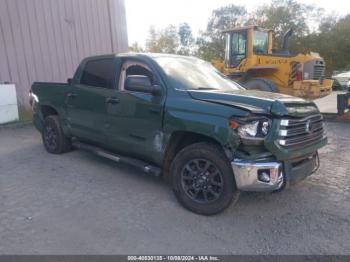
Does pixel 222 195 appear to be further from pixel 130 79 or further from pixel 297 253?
pixel 130 79

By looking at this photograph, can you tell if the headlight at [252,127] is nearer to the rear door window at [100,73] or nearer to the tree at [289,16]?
the rear door window at [100,73]

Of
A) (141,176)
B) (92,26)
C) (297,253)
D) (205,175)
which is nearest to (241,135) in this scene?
(205,175)

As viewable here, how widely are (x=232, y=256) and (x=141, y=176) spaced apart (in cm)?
227

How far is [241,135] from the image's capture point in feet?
10.4

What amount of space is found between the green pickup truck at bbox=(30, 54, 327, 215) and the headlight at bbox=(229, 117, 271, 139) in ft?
0.03

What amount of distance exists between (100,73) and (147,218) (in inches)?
98.8

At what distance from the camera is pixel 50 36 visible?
10.8 metres

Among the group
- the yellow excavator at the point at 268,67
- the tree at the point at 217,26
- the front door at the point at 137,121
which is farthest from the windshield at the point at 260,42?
the tree at the point at 217,26

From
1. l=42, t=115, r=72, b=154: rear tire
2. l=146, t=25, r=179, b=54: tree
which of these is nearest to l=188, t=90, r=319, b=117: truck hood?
l=42, t=115, r=72, b=154: rear tire

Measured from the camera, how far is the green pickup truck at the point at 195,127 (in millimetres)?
3180

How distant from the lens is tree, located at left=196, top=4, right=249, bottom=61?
39588 mm

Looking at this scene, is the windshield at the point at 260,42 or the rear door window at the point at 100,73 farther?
the windshield at the point at 260,42

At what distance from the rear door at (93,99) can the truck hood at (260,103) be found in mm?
1550

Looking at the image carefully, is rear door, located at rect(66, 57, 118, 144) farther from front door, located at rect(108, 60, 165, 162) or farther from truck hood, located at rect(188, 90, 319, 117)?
truck hood, located at rect(188, 90, 319, 117)
